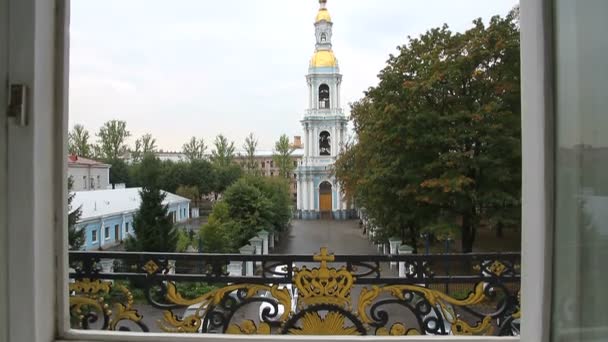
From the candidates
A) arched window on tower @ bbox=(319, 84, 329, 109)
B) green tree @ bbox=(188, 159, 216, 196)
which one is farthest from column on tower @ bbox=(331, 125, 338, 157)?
green tree @ bbox=(188, 159, 216, 196)

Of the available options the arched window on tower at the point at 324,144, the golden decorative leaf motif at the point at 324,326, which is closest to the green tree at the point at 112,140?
the golden decorative leaf motif at the point at 324,326

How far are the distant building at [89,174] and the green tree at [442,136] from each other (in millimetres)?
2037

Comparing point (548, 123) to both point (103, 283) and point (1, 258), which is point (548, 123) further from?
point (103, 283)

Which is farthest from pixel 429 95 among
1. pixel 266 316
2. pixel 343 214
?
pixel 266 316

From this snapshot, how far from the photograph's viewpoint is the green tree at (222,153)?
1.89 meters

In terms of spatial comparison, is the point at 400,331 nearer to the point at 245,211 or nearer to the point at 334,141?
the point at 245,211

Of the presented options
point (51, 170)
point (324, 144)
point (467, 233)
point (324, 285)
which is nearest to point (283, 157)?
point (467, 233)

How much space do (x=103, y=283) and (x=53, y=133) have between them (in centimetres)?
47

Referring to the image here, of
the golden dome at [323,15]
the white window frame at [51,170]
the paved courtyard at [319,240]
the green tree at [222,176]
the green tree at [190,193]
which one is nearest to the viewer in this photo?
the white window frame at [51,170]

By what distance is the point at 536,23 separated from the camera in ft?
2.27

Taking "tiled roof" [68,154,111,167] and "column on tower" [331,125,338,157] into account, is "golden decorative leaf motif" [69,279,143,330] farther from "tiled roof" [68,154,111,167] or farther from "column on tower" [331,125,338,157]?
"column on tower" [331,125,338,157]

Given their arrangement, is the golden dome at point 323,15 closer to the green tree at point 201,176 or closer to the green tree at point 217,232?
the green tree at point 201,176

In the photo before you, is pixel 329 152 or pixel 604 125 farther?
pixel 329 152

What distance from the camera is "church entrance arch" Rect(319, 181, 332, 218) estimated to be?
320 centimetres
